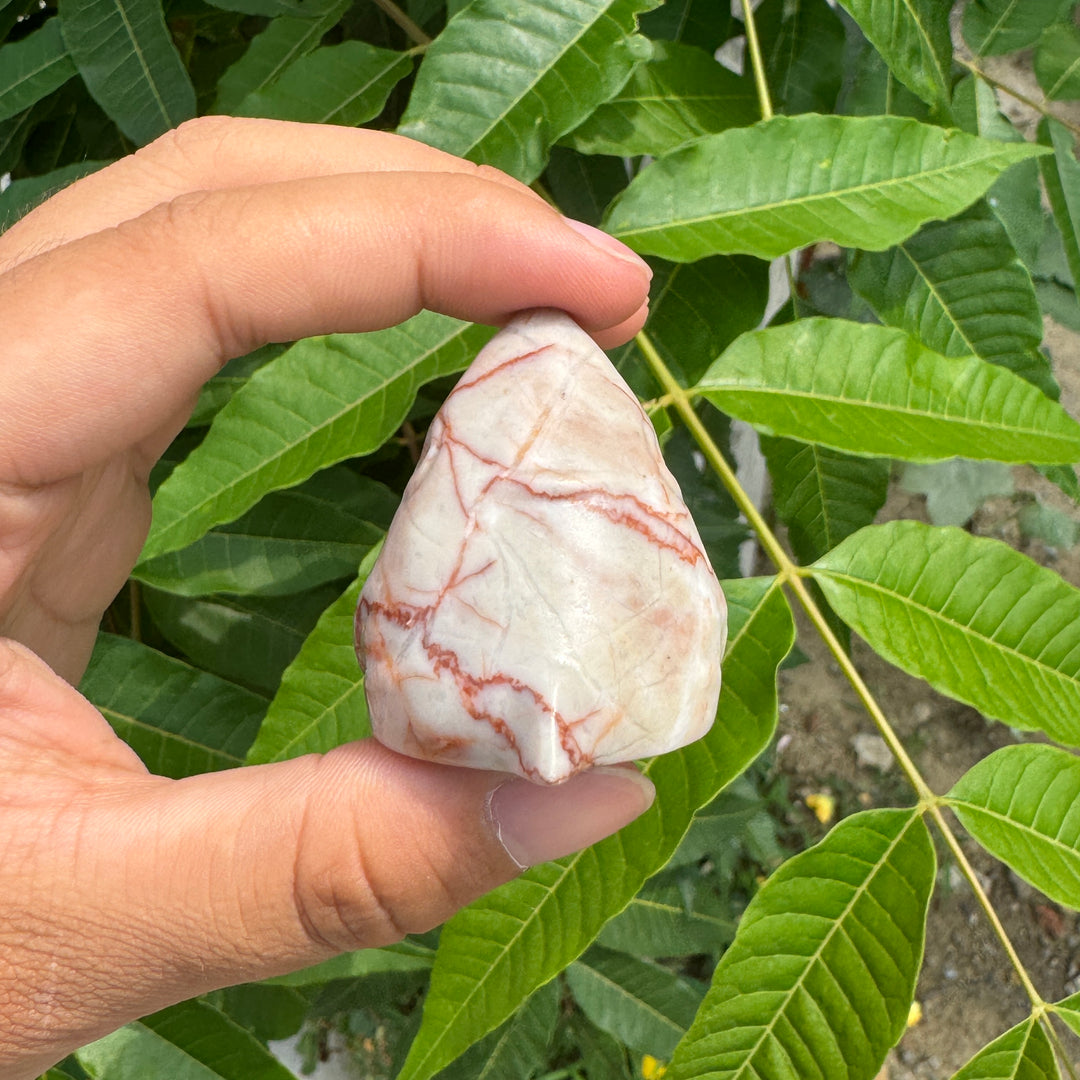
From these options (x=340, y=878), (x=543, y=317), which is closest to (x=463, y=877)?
(x=340, y=878)

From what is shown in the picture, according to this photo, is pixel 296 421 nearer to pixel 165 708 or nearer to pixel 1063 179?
pixel 165 708

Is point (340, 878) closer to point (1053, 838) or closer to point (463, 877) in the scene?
point (463, 877)

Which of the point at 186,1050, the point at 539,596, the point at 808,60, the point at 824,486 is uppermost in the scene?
the point at 808,60

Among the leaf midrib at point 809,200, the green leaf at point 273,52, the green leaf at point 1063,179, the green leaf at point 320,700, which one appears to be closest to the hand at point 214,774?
the leaf midrib at point 809,200

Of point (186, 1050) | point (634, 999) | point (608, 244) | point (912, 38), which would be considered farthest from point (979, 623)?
point (634, 999)

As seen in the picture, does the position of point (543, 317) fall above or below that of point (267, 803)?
above

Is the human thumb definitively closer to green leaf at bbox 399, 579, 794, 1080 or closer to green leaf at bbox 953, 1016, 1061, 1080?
green leaf at bbox 399, 579, 794, 1080

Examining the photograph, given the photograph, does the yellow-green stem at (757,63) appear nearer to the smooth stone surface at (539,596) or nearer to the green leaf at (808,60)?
the green leaf at (808,60)
